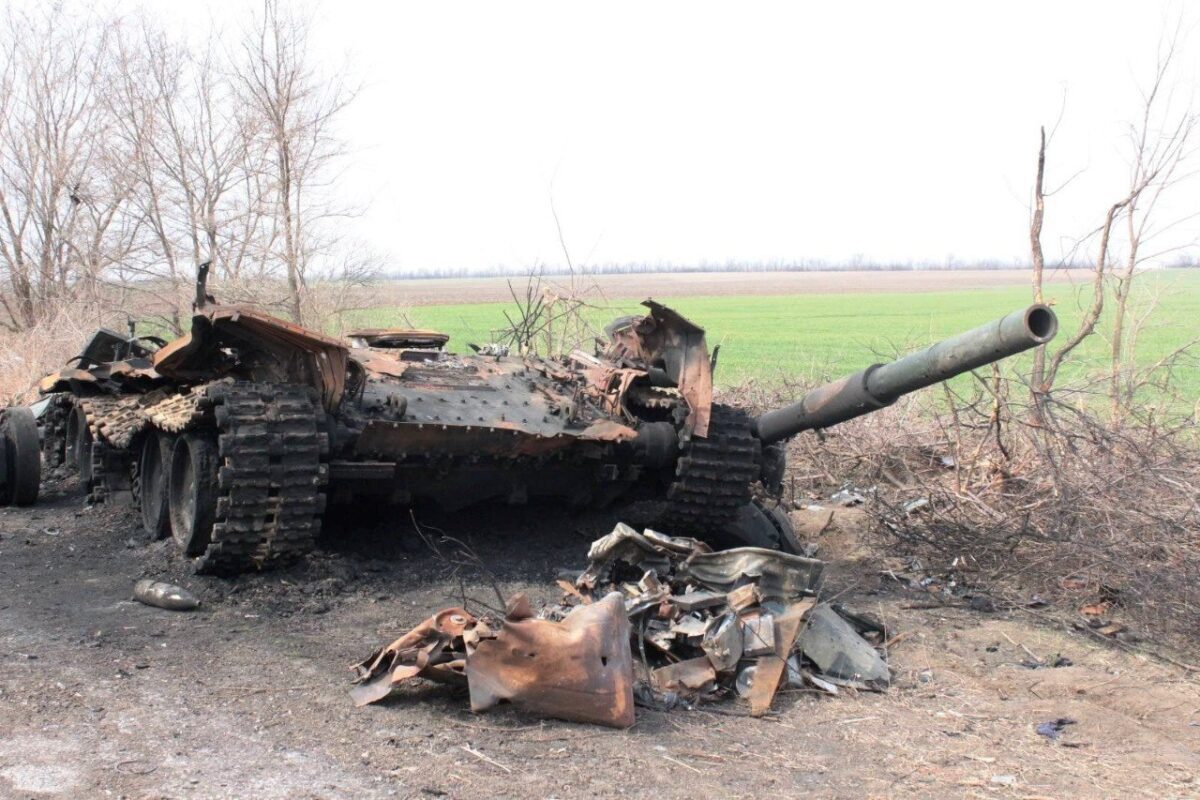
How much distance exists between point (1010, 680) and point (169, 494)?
17.7ft

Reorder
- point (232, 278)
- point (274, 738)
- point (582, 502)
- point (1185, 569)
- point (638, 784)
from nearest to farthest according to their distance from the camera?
point (638, 784), point (274, 738), point (1185, 569), point (582, 502), point (232, 278)

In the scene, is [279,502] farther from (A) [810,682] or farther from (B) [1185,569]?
(B) [1185,569]

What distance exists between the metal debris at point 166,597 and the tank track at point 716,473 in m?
3.16

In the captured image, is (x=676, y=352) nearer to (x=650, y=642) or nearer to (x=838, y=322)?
(x=650, y=642)

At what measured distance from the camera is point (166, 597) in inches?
276

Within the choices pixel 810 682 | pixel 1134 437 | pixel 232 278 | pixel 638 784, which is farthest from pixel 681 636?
pixel 232 278

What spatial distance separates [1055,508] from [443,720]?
4597 millimetres

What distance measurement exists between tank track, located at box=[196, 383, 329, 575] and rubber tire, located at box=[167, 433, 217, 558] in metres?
0.24

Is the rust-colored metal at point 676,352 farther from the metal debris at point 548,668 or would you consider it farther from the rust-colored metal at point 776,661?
the metal debris at point 548,668

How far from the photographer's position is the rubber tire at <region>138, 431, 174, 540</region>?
8.60 m

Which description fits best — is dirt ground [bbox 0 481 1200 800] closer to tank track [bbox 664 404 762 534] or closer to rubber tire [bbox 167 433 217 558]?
rubber tire [bbox 167 433 217 558]

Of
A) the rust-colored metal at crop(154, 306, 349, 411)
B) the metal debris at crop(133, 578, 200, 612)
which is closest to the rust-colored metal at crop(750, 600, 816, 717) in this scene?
the rust-colored metal at crop(154, 306, 349, 411)

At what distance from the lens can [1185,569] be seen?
276 inches

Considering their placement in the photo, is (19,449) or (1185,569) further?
(19,449)
